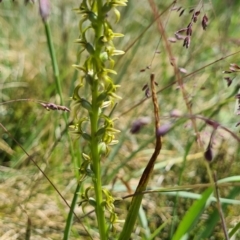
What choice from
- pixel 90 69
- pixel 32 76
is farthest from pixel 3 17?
pixel 90 69

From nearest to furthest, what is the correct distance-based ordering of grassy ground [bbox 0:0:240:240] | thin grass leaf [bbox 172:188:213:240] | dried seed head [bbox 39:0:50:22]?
dried seed head [bbox 39:0:50:22] < thin grass leaf [bbox 172:188:213:240] < grassy ground [bbox 0:0:240:240]

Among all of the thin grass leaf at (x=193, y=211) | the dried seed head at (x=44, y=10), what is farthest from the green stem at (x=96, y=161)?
the dried seed head at (x=44, y=10)

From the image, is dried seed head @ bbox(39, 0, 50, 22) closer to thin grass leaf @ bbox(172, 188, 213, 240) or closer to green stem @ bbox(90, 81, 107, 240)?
green stem @ bbox(90, 81, 107, 240)

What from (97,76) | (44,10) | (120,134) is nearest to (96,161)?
(97,76)

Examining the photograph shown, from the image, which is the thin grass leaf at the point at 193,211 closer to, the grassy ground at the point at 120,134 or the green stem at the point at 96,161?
the green stem at the point at 96,161

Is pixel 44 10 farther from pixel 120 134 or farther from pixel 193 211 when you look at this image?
pixel 120 134

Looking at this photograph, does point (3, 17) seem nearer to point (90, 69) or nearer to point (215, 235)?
point (215, 235)

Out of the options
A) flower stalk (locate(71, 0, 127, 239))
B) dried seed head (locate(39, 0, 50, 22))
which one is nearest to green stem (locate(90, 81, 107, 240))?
flower stalk (locate(71, 0, 127, 239))

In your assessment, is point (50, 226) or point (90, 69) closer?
point (90, 69)
